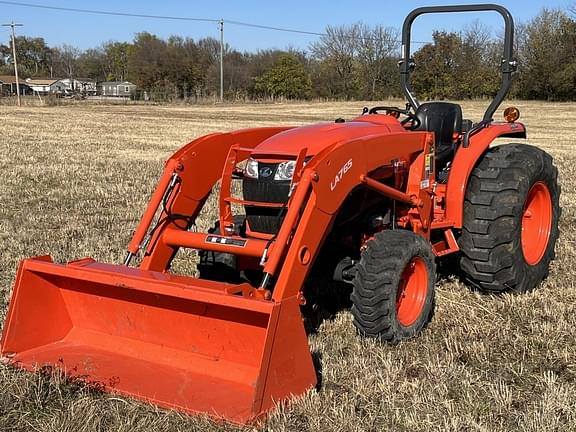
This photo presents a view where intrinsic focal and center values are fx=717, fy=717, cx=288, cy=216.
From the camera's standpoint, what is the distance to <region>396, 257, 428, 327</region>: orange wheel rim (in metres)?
4.20

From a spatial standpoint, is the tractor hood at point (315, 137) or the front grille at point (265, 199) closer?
the front grille at point (265, 199)

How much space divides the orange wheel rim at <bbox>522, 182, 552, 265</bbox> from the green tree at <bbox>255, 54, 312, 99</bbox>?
182ft

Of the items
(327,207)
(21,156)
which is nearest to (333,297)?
(327,207)

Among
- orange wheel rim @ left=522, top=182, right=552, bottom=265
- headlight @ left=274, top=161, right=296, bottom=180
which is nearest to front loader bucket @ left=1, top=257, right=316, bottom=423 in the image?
headlight @ left=274, top=161, right=296, bottom=180

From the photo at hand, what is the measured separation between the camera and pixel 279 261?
11.8ft

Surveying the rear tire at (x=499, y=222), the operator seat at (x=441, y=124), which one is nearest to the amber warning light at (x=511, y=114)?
the rear tire at (x=499, y=222)

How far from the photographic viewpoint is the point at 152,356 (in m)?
3.67

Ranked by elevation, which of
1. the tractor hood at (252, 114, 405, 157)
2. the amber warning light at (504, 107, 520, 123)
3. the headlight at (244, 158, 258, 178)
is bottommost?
the headlight at (244, 158, 258, 178)

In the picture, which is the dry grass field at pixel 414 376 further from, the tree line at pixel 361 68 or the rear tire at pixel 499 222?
the tree line at pixel 361 68

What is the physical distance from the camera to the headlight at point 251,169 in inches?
160

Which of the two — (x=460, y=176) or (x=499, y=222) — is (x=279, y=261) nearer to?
(x=460, y=176)

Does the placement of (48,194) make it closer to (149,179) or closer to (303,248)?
(149,179)

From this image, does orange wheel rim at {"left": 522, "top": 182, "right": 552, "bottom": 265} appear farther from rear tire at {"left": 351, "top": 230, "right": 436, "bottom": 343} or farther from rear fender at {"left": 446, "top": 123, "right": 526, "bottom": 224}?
rear tire at {"left": 351, "top": 230, "right": 436, "bottom": 343}

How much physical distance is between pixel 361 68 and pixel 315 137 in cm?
5693
